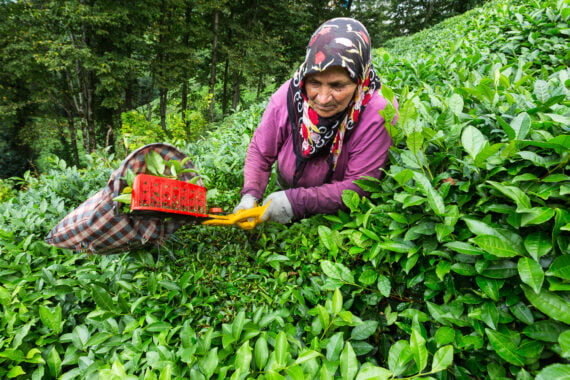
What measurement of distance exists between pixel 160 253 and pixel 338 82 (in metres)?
1.50

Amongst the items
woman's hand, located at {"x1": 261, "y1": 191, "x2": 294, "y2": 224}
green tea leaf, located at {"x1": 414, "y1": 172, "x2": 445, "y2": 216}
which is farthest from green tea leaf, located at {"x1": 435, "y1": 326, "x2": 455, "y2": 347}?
woman's hand, located at {"x1": 261, "y1": 191, "x2": 294, "y2": 224}

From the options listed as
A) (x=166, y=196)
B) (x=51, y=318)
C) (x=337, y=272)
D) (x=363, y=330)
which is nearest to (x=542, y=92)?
(x=337, y=272)

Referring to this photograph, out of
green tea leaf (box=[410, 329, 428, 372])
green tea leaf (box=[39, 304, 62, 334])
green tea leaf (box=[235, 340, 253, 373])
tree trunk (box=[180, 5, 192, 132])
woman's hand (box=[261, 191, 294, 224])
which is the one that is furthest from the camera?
tree trunk (box=[180, 5, 192, 132])

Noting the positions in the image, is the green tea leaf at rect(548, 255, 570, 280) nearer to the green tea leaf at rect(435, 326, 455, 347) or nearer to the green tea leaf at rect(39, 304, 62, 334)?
the green tea leaf at rect(435, 326, 455, 347)

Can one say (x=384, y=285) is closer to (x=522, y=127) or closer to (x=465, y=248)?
(x=465, y=248)

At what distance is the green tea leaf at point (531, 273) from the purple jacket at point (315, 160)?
0.83 metres

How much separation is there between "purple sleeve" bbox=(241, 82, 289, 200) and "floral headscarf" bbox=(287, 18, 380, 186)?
0.33ft

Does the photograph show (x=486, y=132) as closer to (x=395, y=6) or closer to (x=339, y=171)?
(x=339, y=171)

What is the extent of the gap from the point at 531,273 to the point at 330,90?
4.04 ft

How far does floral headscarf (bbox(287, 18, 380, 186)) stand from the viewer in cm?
157

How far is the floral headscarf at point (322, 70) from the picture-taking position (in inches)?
61.6

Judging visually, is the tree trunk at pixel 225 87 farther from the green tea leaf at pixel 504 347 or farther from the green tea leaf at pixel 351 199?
the green tea leaf at pixel 504 347

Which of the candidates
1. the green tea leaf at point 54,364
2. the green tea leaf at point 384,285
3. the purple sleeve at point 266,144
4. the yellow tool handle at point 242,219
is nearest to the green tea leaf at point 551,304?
the green tea leaf at point 384,285

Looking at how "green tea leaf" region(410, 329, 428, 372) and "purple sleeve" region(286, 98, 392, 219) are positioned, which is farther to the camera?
"purple sleeve" region(286, 98, 392, 219)
